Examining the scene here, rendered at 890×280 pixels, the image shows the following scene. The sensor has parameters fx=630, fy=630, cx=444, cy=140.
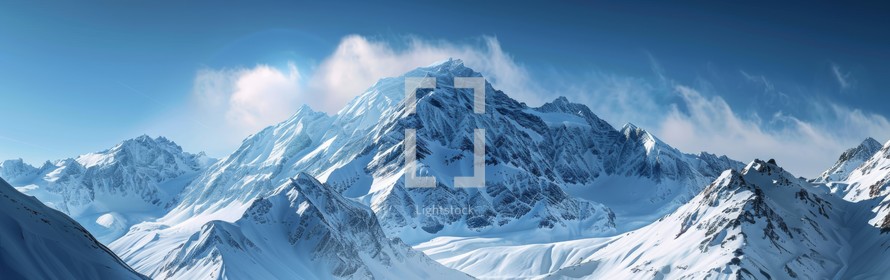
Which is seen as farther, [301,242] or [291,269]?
[301,242]

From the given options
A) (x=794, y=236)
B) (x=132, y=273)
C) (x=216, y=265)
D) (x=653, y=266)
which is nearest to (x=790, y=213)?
(x=794, y=236)

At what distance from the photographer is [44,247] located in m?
61.0

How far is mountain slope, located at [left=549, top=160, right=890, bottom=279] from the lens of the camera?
511ft

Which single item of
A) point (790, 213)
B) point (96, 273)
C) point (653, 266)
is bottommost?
point (96, 273)

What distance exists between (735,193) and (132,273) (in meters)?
169

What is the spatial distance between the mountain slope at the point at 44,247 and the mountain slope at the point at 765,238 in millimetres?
135217

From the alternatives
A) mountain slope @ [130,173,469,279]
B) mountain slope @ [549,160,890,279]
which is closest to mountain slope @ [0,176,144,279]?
mountain slope @ [130,173,469,279]

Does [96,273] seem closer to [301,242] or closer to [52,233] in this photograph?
[52,233]

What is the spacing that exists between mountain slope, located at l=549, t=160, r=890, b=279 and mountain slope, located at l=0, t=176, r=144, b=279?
444ft

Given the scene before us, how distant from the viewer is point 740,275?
149 metres

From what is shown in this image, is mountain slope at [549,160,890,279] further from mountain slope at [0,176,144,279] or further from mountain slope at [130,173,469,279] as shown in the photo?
mountain slope at [0,176,144,279]

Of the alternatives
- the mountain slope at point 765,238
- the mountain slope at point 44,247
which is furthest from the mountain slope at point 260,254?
the mountain slope at point 44,247

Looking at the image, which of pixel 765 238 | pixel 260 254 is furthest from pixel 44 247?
pixel 765 238

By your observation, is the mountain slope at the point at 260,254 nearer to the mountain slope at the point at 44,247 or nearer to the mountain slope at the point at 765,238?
the mountain slope at the point at 765,238
